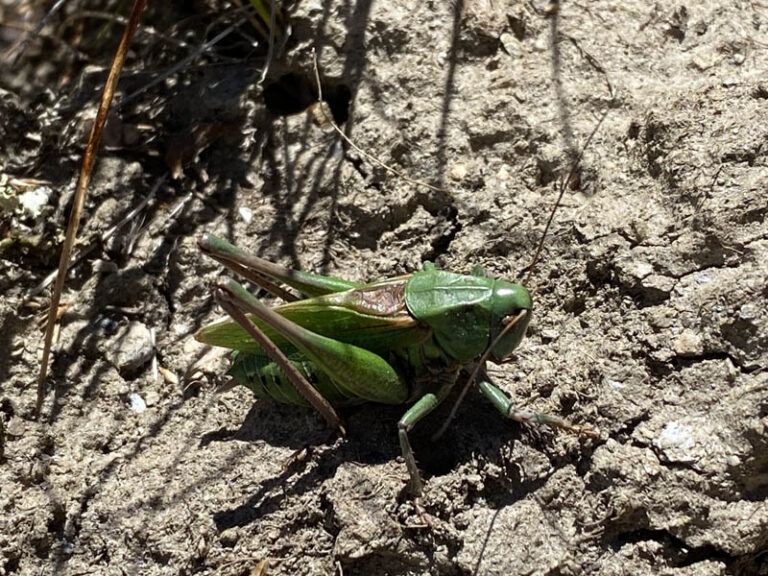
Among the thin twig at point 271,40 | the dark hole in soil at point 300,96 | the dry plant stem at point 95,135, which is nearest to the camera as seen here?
the dry plant stem at point 95,135

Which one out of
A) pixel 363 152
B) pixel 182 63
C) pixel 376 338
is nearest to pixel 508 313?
pixel 376 338

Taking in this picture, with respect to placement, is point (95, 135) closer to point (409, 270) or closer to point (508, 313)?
point (409, 270)

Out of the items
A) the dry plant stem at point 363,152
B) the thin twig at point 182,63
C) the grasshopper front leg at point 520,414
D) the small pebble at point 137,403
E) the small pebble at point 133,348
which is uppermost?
the thin twig at point 182,63

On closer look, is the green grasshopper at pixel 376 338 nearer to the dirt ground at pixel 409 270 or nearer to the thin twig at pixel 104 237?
the dirt ground at pixel 409 270

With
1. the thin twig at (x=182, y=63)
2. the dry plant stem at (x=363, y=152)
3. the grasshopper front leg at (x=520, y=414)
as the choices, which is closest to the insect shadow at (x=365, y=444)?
the grasshopper front leg at (x=520, y=414)

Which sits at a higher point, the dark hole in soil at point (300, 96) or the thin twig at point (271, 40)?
the thin twig at point (271, 40)

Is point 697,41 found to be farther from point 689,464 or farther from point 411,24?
point 689,464

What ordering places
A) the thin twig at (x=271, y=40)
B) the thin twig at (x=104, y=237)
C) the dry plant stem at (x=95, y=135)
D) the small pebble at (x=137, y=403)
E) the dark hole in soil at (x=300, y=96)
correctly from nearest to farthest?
the dry plant stem at (x=95, y=135) < the small pebble at (x=137, y=403) < the thin twig at (x=104, y=237) < the thin twig at (x=271, y=40) < the dark hole in soil at (x=300, y=96)
